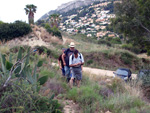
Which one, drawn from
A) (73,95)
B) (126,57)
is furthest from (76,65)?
(126,57)

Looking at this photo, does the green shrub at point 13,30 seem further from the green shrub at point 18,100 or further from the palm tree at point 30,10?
the green shrub at point 18,100

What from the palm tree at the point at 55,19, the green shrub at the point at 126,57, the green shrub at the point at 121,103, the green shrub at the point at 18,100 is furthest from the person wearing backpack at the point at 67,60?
the palm tree at the point at 55,19

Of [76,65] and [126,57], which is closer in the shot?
[76,65]

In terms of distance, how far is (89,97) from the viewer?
15.7ft

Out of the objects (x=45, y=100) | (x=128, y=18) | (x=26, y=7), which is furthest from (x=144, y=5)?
(x=26, y=7)

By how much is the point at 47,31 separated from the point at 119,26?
1466cm

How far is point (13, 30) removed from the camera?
69.7 ft

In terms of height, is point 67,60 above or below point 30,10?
below

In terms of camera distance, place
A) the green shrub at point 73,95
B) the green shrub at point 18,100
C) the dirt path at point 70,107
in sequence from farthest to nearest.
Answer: the green shrub at point 73,95
the dirt path at point 70,107
the green shrub at point 18,100

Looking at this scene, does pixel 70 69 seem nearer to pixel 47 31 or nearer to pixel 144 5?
pixel 144 5

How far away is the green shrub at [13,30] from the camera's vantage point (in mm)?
20594

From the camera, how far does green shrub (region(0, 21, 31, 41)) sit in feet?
67.6

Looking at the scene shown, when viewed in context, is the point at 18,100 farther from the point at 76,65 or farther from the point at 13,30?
the point at 13,30

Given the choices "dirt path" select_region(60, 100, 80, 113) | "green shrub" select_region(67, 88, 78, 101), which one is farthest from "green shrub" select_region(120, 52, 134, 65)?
"dirt path" select_region(60, 100, 80, 113)
